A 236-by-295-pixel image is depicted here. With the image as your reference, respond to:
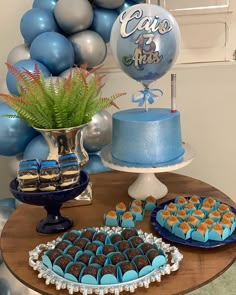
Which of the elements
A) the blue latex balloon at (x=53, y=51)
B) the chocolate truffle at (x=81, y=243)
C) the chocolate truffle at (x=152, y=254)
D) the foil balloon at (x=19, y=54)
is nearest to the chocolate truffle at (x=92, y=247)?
the chocolate truffle at (x=81, y=243)

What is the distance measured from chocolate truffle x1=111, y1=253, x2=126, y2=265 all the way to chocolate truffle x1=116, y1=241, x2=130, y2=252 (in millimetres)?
31

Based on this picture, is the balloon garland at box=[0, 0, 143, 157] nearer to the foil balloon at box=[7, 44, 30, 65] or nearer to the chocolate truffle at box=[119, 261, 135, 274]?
the foil balloon at box=[7, 44, 30, 65]

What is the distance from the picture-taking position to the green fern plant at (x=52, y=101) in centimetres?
104

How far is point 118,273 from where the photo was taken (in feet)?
2.68

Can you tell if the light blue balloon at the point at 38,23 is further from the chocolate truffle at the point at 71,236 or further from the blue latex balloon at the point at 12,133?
the chocolate truffle at the point at 71,236

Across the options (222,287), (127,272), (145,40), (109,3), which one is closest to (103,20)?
(109,3)

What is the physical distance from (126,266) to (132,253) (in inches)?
2.1

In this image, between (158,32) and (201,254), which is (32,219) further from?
(158,32)

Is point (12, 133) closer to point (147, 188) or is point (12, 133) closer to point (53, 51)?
A: point (53, 51)

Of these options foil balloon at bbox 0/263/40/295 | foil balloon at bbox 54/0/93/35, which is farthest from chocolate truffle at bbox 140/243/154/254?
foil balloon at bbox 54/0/93/35

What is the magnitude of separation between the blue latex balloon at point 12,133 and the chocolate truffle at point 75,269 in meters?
0.73

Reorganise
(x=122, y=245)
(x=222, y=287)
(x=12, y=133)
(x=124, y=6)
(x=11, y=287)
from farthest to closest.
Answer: (x=222, y=287) < (x=124, y=6) < (x=12, y=133) < (x=11, y=287) < (x=122, y=245)

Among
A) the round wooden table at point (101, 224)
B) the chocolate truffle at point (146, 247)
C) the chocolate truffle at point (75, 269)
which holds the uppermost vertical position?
the chocolate truffle at point (146, 247)

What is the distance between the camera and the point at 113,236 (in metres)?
0.95
